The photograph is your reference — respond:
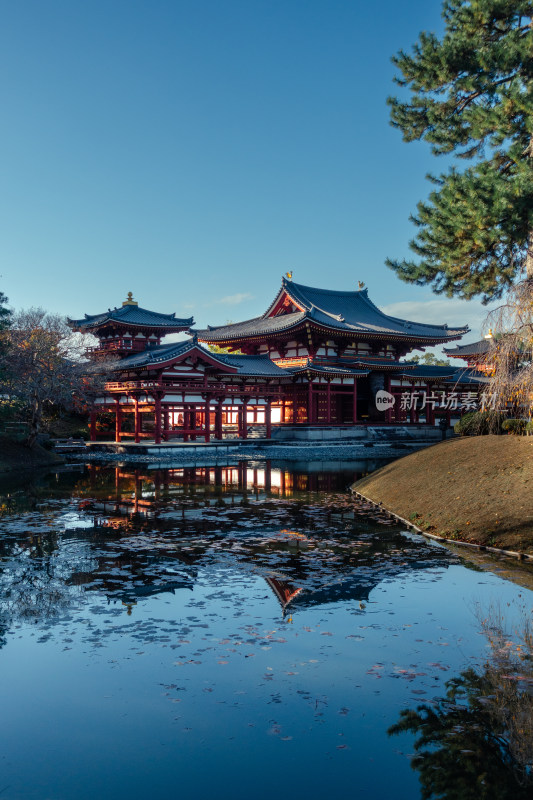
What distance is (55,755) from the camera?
4637 mm

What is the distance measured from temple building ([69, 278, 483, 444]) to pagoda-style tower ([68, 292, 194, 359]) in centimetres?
9

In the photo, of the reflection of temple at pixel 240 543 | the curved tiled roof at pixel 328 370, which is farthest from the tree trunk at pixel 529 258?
the curved tiled roof at pixel 328 370

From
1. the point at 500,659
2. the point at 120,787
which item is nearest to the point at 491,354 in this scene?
the point at 500,659

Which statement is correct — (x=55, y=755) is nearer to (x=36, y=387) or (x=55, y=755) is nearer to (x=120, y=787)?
(x=120, y=787)

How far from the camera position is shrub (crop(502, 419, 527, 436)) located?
17869mm

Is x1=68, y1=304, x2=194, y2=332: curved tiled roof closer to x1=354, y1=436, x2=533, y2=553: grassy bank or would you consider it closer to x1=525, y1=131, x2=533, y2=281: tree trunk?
x1=354, y1=436, x2=533, y2=553: grassy bank

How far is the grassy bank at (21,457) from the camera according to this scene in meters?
28.4

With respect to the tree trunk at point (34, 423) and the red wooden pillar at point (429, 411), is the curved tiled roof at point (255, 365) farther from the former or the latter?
the red wooden pillar at point (429, 411)

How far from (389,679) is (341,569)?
13.0 feet

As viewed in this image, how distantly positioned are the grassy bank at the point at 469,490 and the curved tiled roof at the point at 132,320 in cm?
2967

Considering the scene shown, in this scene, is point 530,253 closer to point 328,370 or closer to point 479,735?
point 479,735

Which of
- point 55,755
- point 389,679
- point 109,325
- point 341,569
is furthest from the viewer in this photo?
point 109,325

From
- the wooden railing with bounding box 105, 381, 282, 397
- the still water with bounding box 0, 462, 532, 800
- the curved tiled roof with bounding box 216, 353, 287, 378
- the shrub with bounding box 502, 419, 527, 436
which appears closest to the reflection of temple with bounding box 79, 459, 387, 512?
the still water with bounding box 0, 462, 532, 800

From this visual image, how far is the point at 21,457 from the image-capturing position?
97.2ft
